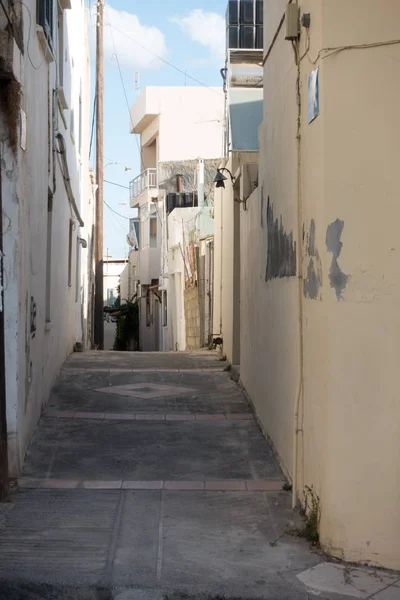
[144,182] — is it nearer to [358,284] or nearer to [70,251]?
[70,251]

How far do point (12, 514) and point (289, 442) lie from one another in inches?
90.7

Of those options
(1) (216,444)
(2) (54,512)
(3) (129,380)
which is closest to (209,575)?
(2) (54,512)

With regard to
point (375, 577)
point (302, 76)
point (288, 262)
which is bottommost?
point (375, 577)

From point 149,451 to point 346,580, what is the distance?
123 inches

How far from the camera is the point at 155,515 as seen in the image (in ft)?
18.1

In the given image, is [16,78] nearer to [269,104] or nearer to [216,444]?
[269,104]

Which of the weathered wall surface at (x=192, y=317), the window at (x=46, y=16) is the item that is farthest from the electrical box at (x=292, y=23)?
the weathered wall surface at (x=192, y=317)

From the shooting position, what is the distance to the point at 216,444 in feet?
25.0

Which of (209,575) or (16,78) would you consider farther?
(16,78)

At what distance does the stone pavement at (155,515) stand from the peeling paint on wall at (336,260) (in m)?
1.72

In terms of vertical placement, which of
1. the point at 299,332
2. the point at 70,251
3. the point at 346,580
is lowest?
the point at 346,580

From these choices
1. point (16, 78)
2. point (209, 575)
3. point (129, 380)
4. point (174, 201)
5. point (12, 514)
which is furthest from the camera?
point (174, 201)

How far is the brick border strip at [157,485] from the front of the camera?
20.1 feet

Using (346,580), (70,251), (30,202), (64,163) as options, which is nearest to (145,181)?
(70,251)
